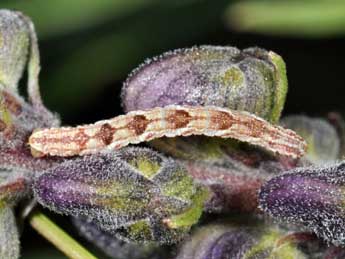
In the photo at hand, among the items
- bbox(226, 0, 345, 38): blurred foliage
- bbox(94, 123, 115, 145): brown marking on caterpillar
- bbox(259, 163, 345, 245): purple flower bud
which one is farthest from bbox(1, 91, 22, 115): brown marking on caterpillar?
bbox(226, 0, 345, 38): blurred foliage

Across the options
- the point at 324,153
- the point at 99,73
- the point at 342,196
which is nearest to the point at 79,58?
the point at 99,73

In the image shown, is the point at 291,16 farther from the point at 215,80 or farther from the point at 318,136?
the point at 215,80

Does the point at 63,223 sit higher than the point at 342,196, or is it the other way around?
the point at 342,196

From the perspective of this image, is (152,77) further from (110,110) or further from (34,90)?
(110,110)

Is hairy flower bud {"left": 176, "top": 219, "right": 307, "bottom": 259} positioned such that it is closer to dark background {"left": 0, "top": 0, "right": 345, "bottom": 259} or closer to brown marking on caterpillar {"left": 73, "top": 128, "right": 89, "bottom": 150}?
brown marking on caterpillar {"left": 73, "top": 128, "right": 89, "bottom": 150}

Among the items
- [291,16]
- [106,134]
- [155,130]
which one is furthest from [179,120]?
[291,16]
